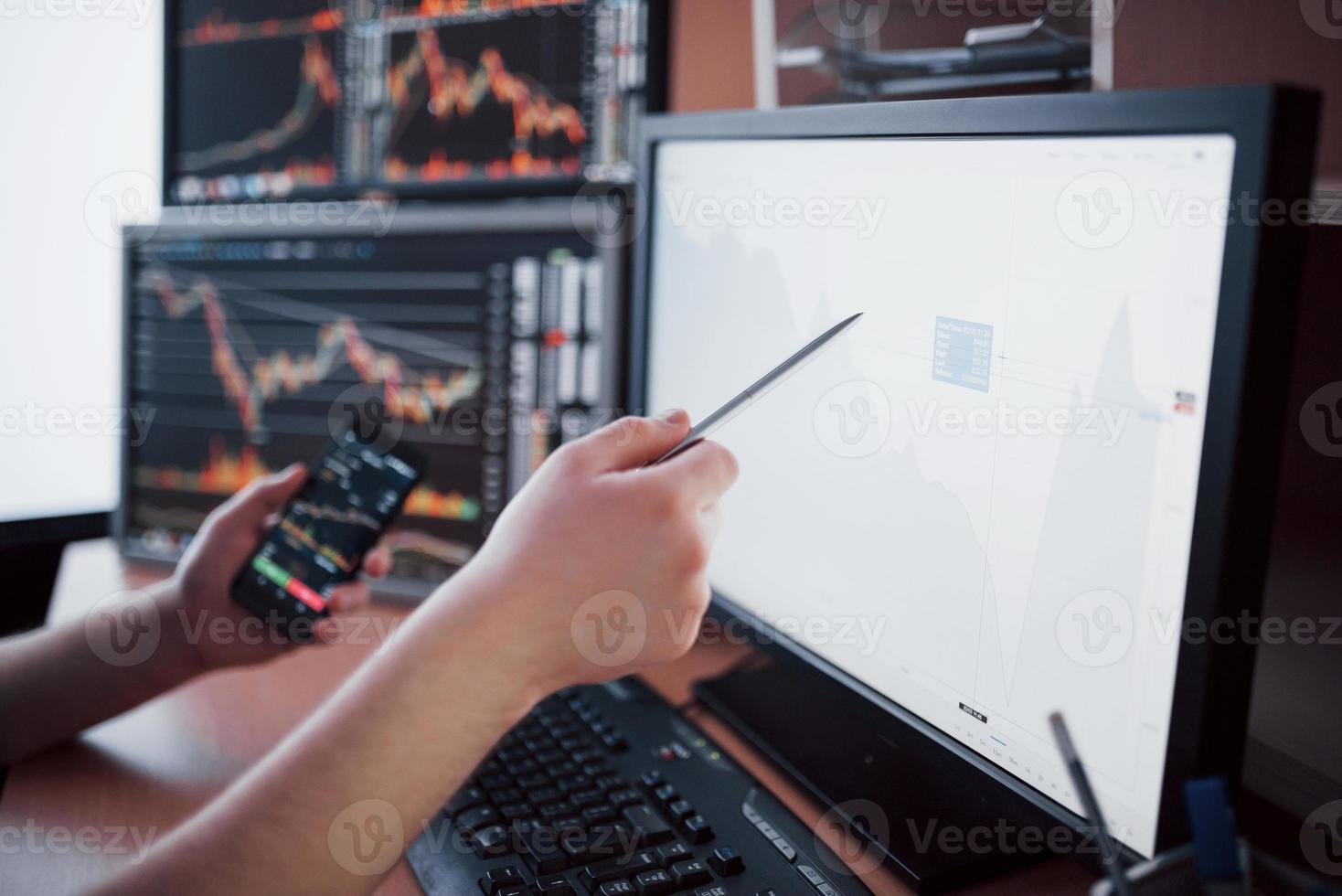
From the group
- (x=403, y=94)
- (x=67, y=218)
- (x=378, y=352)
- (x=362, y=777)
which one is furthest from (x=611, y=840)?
(x=67, y=218)

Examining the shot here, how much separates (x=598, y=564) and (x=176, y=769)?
1.33 feet

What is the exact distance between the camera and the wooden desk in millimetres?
553

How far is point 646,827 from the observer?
20.8 inches

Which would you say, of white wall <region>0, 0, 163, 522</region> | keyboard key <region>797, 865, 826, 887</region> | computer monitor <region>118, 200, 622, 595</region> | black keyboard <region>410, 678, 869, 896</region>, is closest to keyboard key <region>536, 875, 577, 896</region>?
black keyboard <region>410, 678, 869, 896</region>

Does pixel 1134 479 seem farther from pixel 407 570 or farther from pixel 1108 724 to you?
pixel 407 570

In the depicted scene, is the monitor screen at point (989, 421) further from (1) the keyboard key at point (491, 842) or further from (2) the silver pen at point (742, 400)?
(1) the keyboard key at point (491, 842)

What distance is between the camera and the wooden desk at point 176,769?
0.55 metres

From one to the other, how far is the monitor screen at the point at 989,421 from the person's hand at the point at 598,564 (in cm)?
12

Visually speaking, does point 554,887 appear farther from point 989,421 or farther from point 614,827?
point 989,421

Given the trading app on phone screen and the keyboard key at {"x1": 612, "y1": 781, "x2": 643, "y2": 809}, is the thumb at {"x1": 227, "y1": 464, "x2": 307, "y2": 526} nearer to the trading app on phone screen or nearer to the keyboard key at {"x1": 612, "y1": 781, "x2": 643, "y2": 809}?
the trading app on phone screen

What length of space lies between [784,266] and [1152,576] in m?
0.30

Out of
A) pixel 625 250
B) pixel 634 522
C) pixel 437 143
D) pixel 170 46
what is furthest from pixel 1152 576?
pixel 170 46

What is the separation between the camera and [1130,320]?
0.41 m

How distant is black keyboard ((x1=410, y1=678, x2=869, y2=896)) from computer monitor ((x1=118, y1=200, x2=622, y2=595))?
1.20 ft
